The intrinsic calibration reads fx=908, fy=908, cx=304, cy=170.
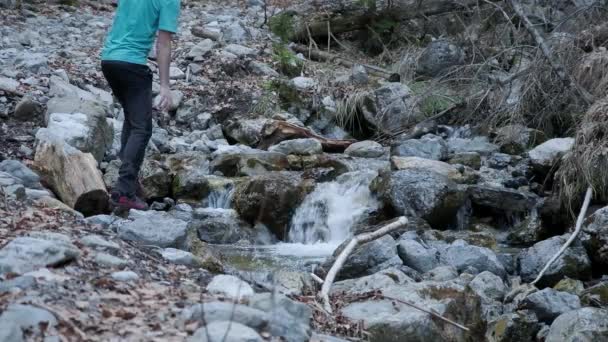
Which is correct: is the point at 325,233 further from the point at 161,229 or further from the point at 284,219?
the point at 161,229

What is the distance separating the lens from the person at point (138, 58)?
20.4 feet

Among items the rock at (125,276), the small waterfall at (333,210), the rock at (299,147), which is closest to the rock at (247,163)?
the rock at (299,147)

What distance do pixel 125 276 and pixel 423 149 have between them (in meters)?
6.50

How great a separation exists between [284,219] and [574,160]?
2612 mm

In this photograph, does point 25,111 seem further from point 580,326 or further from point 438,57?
point 438,57

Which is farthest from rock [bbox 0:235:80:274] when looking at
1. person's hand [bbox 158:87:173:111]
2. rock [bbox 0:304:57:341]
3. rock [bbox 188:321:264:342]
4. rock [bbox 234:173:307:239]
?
rock [bbox 234:173:307:239]

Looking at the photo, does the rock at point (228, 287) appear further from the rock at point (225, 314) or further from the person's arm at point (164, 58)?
the person's arm at point (164, 58)

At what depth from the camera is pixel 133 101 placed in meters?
6.41

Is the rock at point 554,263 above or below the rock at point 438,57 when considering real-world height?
below

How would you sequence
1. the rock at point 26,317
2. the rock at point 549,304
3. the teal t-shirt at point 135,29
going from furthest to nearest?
the teal t-shirt at point 135,29
the rock at point 549,304
the rock at point 26,317

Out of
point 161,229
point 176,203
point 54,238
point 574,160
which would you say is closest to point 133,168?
point 161,229

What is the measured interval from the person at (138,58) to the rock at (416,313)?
2.28 meters

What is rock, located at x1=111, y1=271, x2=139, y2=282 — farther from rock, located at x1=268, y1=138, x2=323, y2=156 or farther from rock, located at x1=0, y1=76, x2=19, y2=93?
rock, located at x1=268, y1=138, x2=323, y2=156

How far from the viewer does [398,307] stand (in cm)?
456
